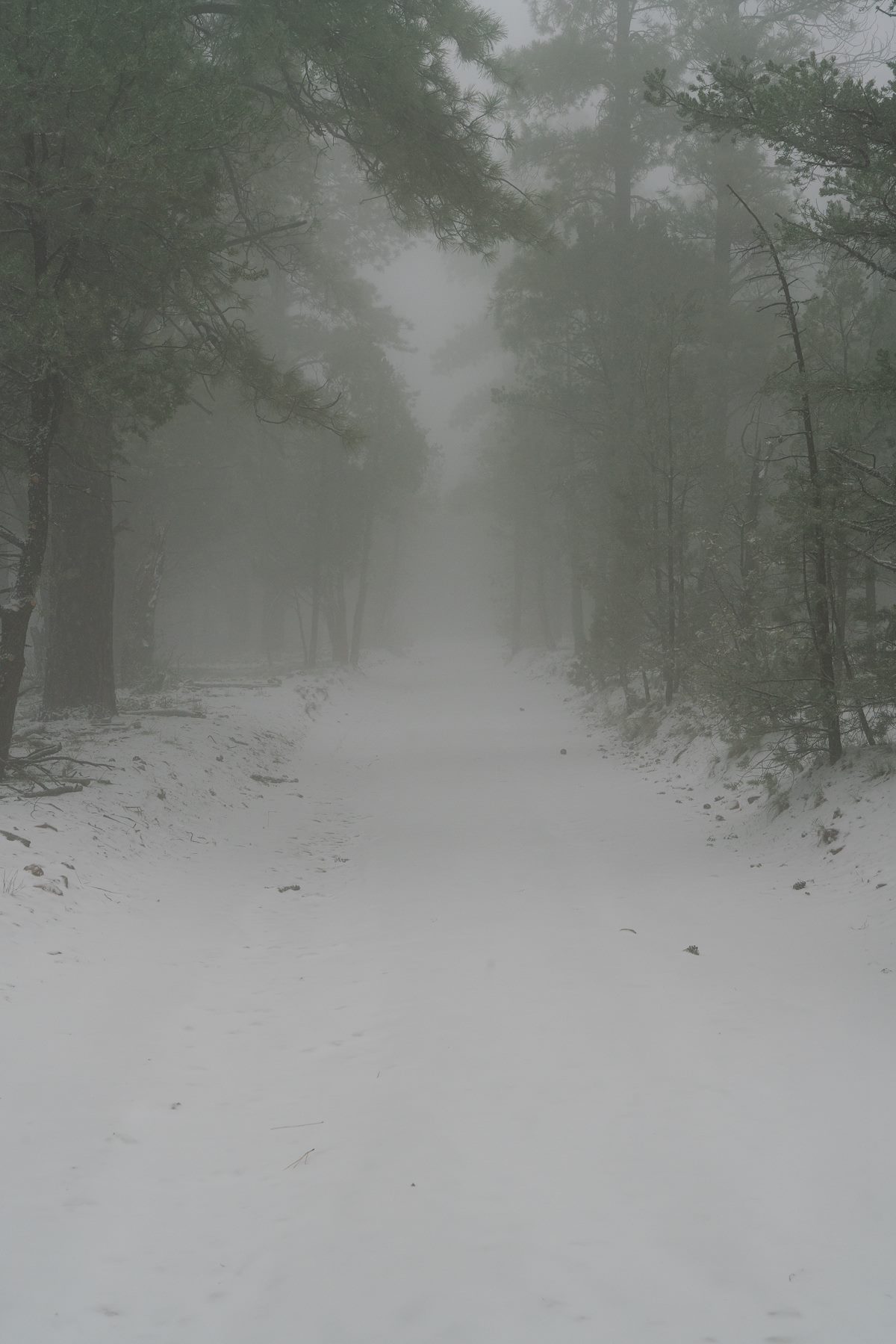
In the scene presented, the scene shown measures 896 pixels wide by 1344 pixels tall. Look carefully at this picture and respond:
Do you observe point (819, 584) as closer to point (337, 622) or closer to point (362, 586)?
point (362, 586)

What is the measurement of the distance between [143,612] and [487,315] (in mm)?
11837

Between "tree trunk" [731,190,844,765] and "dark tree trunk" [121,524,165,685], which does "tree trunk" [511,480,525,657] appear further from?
"tree trunk" [731,190,844,765]

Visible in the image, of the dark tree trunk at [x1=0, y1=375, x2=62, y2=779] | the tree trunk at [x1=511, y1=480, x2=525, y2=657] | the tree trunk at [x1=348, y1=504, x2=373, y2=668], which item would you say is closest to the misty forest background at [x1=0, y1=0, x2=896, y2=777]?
the dark tree trunk at [x1=0, y1=375, x2=62, y2=779]

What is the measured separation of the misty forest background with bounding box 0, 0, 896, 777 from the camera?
7031mm

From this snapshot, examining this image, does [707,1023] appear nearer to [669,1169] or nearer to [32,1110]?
[669,1169]

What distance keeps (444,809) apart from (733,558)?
730cm

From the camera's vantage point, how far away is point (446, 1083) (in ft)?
13.5

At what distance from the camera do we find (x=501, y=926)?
635cm

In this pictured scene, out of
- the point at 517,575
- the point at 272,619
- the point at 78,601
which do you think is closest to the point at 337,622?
the point at 272,619

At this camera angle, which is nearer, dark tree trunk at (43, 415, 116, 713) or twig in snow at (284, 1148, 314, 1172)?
twig in snow at (284, 1148, 314, 1172)

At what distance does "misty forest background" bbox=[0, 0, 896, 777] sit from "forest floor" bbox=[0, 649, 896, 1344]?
1979 millimetres

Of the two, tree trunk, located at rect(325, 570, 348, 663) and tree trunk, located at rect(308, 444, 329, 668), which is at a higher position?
tree trunk, located at rect(308, 444, 329, 668)

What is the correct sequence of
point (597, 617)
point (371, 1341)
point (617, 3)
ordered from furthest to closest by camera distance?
point (617, 3) → point (597, 617) → point (371, 1341)

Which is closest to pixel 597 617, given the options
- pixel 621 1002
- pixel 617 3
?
pixel 621 1002
